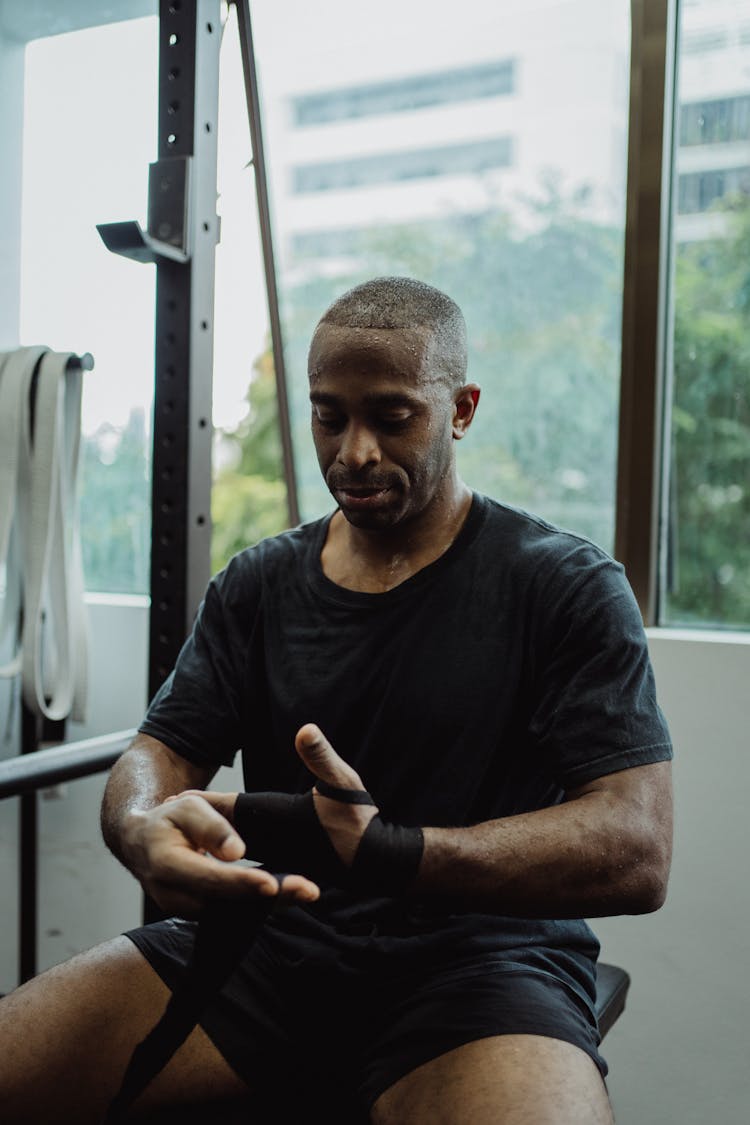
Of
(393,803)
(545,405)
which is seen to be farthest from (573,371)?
(393,803)

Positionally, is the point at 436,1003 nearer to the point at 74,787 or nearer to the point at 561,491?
the point at 561,491

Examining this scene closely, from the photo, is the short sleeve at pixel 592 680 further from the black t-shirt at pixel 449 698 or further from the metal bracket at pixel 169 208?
the metal bracket at pixel 169 208

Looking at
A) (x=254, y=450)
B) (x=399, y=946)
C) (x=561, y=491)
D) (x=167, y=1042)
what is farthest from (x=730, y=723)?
(x=254, y=450)

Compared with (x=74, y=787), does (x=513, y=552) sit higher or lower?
higher

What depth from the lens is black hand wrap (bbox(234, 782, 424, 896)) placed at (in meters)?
1.02

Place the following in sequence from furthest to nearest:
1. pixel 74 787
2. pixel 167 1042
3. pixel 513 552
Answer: pixel 74 787
pixel 513 552
pixel 167 1042

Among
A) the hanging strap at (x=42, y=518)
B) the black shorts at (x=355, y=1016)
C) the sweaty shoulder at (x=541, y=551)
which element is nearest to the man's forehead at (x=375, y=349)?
the sweaty shoulder at (x=541, y=551)

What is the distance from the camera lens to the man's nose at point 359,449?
4.10ft

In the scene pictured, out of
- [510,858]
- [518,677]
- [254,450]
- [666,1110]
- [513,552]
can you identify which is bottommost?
[666,1110]

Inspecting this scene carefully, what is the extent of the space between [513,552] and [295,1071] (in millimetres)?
655

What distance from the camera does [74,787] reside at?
2.42 m

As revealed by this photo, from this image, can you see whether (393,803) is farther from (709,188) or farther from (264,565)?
(709,188)

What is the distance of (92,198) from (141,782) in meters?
1.64

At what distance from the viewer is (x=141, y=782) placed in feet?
4.22
